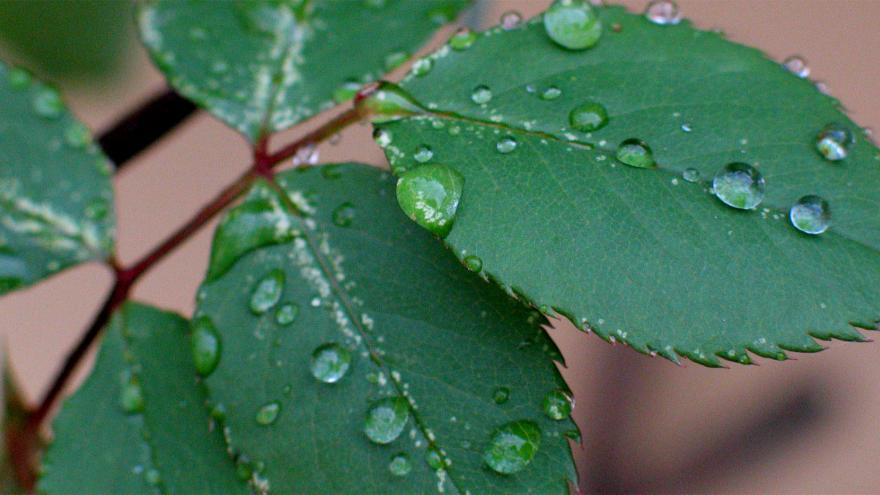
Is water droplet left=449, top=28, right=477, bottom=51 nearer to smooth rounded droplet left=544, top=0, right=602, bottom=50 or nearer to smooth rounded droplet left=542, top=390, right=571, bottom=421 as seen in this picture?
smooth rounded droplet left=544, top=0, right=602, bottom=50

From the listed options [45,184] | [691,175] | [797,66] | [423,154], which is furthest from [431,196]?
[45,184]

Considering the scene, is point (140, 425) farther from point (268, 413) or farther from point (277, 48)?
point (277, 48)

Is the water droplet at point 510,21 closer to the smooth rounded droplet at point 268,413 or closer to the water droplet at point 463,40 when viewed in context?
the water droplet at point 463,40

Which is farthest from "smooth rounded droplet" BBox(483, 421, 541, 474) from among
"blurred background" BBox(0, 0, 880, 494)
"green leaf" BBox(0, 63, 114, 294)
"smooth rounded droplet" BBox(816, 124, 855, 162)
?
"blurred background" BBox(0, 0, 880, 494)

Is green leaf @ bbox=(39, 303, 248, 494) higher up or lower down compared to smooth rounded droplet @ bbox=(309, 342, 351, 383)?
lower down

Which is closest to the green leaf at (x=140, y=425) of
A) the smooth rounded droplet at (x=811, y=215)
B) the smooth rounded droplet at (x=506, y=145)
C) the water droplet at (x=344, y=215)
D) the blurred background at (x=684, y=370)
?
the water droplet at (x=344, y=215)

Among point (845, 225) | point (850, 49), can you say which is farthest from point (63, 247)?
point (850, 49)
